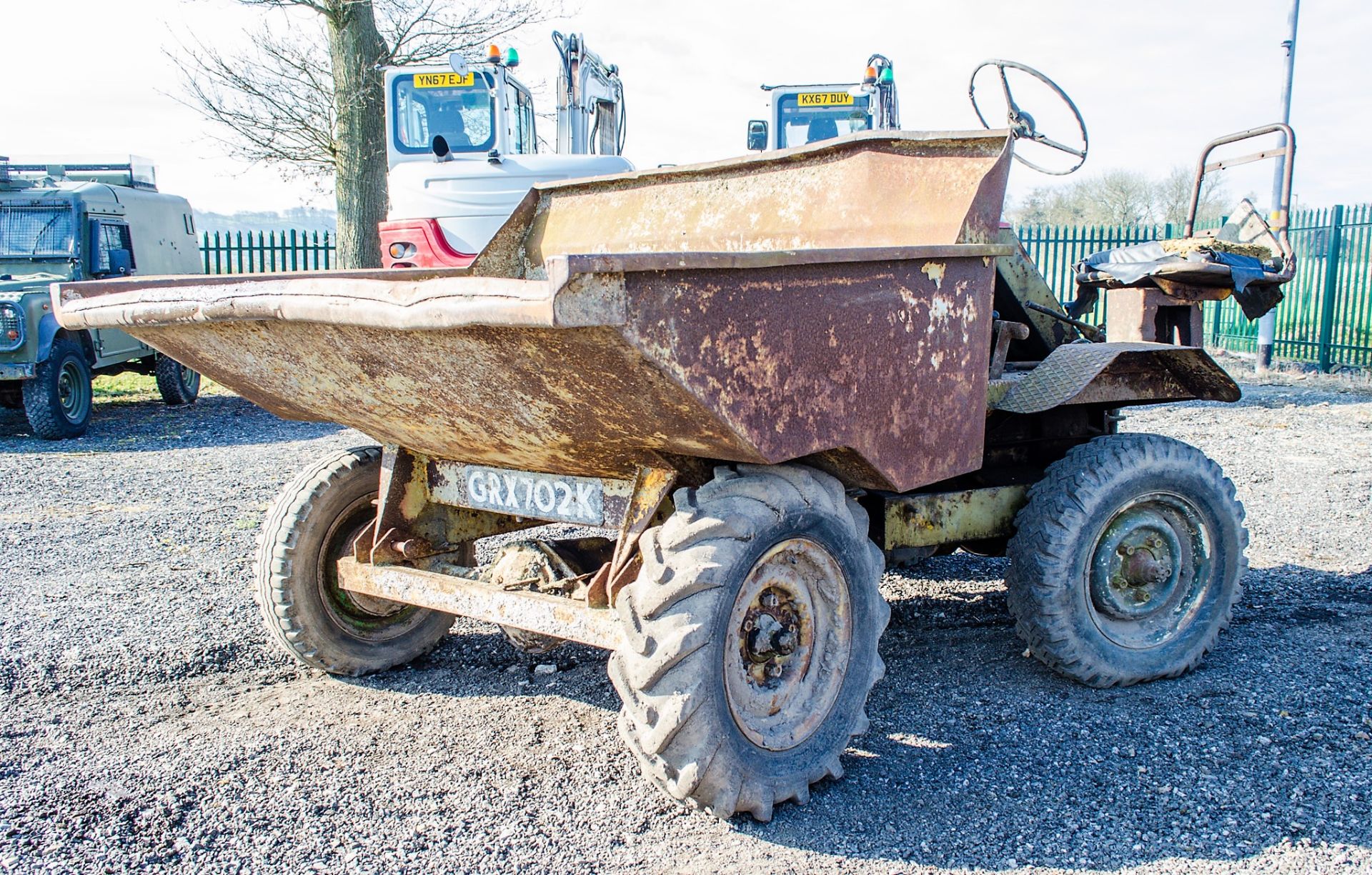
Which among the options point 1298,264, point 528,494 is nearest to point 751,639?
point 528,494

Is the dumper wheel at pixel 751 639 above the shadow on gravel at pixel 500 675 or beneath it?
above

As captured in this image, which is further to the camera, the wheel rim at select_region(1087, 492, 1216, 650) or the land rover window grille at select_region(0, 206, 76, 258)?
the land rover window grille at select_region(0, 206, 76, 258)

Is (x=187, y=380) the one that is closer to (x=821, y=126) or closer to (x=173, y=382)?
(x=173, y=382)

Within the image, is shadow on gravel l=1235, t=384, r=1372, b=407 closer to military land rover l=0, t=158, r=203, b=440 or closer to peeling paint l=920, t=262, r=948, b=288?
peeling paint l=920, t=262, r=948, b=288

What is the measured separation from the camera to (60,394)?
959cm

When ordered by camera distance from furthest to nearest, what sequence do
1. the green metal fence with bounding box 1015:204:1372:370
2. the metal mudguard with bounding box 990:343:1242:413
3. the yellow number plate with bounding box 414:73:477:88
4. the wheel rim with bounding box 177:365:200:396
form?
the green metal fence with bounding box 1015:204:1372:370, the wheel rim with bounding box 177:365:200:396, the yellow number plate with bounding box 414:73:477:88, the metal mudguard with bounding box 990:343:1242:413

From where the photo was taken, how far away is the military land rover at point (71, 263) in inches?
367

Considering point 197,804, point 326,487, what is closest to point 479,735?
point 197,804

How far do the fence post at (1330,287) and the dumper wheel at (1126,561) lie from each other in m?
11.3

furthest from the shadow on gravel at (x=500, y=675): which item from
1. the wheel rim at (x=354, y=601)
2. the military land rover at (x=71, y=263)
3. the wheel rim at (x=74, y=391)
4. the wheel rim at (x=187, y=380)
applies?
the wheel rim at (x=187, y=380)

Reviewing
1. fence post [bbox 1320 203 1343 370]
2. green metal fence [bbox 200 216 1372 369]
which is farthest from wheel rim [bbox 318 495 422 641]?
fence post [bbox 1320 203 1343 370]

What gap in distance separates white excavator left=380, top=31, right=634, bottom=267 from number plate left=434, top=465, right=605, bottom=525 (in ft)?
20.7

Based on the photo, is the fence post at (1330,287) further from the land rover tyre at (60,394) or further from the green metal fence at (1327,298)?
the land rover tyre at (60,394)

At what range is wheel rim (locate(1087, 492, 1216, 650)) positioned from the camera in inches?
147
